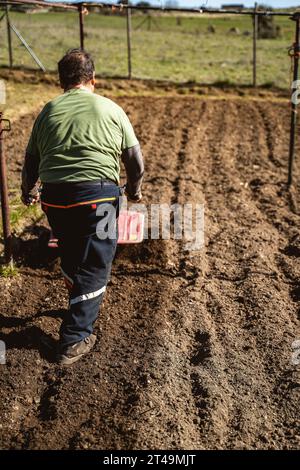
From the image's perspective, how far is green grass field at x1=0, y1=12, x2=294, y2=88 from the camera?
693 inches

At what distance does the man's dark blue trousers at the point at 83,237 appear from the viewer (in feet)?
13.5

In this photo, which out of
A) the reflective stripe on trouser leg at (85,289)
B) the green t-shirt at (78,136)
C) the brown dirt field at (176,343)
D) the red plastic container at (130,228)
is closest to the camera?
the brown dirt field at (176,343)

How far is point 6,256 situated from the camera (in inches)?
217

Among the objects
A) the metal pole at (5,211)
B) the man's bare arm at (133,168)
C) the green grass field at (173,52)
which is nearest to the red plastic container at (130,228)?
the metal pole at (5,211)

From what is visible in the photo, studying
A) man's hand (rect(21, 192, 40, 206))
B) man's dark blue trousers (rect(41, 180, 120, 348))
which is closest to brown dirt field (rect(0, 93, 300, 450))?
man's dark blue trousers (rect(41, 180, 120, 348))

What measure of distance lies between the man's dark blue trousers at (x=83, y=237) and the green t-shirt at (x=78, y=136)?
89 mm

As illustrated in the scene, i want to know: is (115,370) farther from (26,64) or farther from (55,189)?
(26,64)

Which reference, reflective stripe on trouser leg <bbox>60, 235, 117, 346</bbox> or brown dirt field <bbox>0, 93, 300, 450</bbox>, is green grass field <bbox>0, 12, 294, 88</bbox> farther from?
reflective stripe on trouser leg <bbox>60, 235, 117, 346</bbox>

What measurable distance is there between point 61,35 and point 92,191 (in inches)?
1051

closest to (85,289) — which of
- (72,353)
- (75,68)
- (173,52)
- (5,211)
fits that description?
(72,353)

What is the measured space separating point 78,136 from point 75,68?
1.58ft

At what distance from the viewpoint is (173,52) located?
24.6 metres

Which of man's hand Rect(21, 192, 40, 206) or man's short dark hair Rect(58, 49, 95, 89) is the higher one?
man's short dark hair Rect(58, 49, 95, 89)

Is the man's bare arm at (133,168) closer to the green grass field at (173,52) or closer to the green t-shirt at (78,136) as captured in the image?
the green t-shirt at (78,136)
